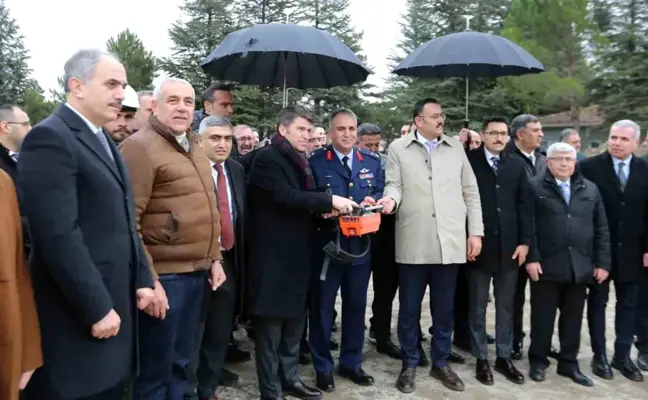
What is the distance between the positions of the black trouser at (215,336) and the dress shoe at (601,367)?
10.5 feet

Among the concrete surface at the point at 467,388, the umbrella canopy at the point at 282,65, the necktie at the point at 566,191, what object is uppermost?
the umbrella canopy at the point at 282,65

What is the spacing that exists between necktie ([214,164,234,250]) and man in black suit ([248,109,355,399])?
0.64 ft

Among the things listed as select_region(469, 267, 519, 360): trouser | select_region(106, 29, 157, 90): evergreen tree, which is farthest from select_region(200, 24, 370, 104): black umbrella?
select_region(106, 29, 157, 90): evergreen tree

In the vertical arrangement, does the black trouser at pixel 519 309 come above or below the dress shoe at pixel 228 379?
above

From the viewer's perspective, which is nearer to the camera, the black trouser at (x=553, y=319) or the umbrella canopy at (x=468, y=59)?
the black trouser at (x=553, y=319)

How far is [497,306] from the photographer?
4676 millimetres

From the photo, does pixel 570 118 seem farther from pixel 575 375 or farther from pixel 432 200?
pixel 432 200

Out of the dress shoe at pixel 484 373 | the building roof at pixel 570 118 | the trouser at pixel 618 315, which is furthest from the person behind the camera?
the building roof at pixel 570 118

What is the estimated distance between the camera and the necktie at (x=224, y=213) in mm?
3721

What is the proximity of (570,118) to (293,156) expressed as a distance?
2728 cm

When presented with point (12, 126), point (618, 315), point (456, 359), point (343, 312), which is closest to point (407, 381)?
point (343, 312)

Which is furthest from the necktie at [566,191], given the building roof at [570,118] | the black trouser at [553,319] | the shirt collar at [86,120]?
the building roof at [570,118]

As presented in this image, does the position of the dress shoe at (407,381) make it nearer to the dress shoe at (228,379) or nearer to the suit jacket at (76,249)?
the dress shoe at (228,379)

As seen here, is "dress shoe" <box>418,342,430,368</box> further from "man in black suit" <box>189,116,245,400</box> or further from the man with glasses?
the man with glasses
